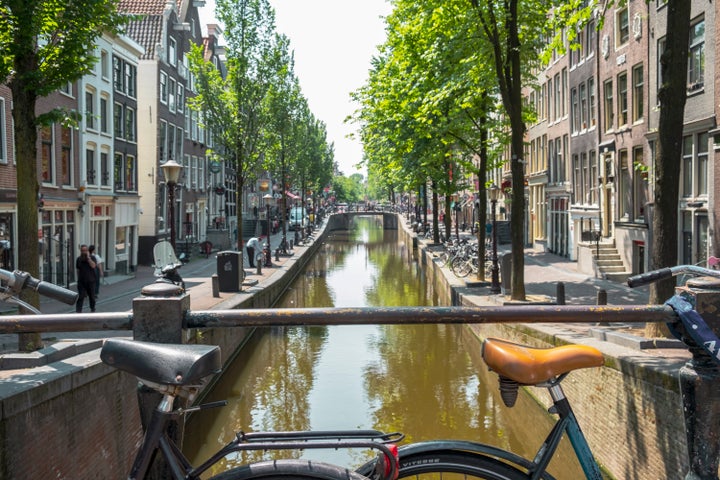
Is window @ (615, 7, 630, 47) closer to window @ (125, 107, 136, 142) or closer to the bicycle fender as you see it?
window @ (125, 107, 136, 142)

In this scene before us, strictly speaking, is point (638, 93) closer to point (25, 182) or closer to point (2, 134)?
point (2, 134)

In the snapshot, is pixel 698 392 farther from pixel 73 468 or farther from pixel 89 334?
pixel 89 334

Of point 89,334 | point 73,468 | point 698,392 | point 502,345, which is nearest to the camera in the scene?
point 502,345

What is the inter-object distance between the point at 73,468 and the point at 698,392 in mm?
5792

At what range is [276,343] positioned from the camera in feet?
64.9

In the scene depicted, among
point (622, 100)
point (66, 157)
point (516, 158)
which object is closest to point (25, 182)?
point (516, 158)

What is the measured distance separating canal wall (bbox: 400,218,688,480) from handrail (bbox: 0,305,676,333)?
3909mm

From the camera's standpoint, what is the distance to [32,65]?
1100cm

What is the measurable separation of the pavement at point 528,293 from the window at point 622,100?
5799 millimetres

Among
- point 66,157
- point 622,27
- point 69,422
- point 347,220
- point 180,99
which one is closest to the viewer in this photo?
point 69,422

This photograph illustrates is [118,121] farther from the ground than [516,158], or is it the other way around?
[118,121]

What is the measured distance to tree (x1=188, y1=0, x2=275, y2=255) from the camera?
28.7m

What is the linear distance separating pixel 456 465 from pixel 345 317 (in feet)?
2.83

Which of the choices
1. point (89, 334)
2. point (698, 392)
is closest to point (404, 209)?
point (89, 334)
